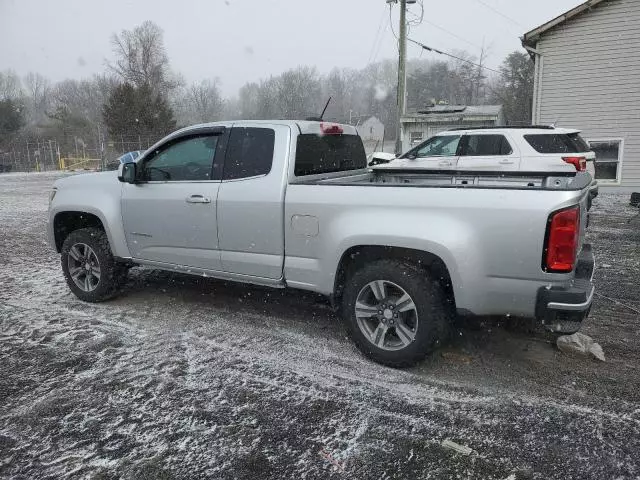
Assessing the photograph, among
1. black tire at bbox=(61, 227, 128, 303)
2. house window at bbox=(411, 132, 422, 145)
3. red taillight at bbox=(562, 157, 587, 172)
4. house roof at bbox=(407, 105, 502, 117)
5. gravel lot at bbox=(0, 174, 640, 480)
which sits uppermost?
house roof at bbox=(407, 105, 502, 117)

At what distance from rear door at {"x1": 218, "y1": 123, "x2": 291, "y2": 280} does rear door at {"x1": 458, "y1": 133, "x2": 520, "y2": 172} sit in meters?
6.46

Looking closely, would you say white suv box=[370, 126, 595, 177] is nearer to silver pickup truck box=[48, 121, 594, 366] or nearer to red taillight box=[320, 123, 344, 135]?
red taillight box=[320, 123, 344, 135]

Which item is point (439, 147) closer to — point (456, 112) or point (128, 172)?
point (128, 172)

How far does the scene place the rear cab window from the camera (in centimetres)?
419

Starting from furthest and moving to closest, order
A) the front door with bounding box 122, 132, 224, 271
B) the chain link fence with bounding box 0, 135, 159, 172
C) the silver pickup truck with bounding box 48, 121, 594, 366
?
the chain link fence with bounding box 0, 135, 159, 172 < the front door with bounding box 122, 132, 224, 271 < the silver pickup truck with bounding box 48, 121, 594, 366

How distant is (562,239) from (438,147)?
8019 millimetres

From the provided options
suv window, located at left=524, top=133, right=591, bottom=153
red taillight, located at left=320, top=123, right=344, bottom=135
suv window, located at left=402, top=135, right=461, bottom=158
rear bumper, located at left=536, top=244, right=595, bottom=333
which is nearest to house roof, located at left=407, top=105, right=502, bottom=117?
suv window, located at left=402, top=135, right=461, bottom=158

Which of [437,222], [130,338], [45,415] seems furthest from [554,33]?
[45,415]

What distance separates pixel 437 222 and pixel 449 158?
755cm

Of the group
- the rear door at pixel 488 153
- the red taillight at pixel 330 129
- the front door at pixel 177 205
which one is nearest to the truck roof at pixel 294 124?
the red taillight at pixel 330 129

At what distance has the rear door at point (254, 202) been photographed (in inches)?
154

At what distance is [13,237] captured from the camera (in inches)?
347

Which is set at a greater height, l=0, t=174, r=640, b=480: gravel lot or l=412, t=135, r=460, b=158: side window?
l=412, t=135, r=460, b=158: side window

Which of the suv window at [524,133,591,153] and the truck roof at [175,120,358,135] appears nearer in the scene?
the truck roof at [175,120,358,135]
